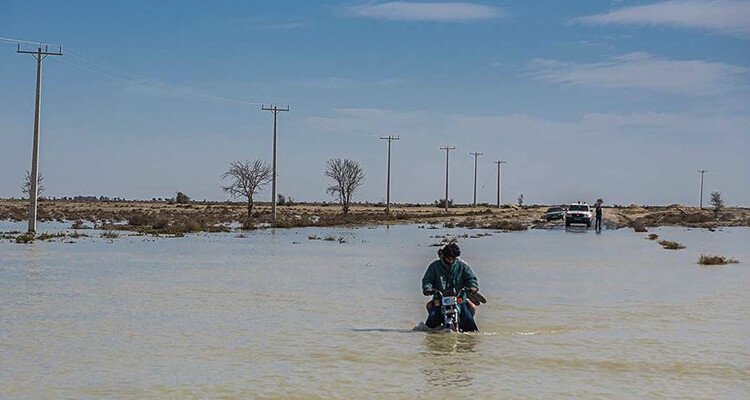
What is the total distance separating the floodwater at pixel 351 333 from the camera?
11359mm

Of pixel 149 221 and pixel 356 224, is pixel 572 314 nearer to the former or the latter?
pixel 149 221

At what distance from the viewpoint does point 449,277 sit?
46.7 ft

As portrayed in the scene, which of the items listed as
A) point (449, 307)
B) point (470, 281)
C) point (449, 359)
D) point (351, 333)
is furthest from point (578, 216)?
point (449, 359)

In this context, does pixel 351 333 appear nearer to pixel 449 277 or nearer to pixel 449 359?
pixel 449 277

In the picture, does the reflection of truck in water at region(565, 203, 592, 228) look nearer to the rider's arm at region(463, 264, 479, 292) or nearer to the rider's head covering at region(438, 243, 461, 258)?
the rider's arm at region(463, 264, 479, 292)

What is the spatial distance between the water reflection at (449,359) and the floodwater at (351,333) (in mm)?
32

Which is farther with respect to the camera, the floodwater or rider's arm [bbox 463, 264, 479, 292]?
rider's arm [bbox 463, 264, 479, 292]

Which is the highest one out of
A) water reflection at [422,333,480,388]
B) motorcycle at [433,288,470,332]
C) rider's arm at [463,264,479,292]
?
rider's arm at [463,264,479,292]

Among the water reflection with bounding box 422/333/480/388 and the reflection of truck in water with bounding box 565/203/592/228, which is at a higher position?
the reflection of truck in water with bounding box 565/203/592/228

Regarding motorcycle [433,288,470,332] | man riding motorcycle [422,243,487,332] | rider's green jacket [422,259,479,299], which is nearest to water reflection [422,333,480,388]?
motorcycle [433,288,470,332]

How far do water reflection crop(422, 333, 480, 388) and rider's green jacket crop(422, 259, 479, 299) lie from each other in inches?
30.0

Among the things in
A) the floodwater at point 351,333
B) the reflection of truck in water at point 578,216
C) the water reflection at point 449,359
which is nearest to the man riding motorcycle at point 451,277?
the water reflection at point 449,359

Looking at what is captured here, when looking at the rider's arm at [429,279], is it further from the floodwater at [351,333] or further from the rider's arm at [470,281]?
the floodwater at [351,333]

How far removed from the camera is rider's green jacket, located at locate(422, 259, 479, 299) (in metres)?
14.2
